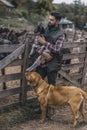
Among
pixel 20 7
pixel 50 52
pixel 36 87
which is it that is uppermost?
pixel 50 52

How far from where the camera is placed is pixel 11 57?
26.7ft

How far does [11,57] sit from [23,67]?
59 centimetres

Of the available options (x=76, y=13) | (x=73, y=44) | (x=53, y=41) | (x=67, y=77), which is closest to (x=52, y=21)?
(x=53, y=41)

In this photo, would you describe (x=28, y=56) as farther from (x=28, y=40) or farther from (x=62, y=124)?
(x=62, y=124)

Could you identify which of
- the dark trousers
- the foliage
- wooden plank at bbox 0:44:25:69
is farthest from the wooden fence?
the foliage

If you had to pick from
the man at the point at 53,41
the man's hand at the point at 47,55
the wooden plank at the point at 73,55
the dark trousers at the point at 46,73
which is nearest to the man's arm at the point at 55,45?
the man at the point at 53,41

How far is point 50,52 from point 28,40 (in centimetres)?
86

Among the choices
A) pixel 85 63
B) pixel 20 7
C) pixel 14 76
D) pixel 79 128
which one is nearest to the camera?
pixel 79 128

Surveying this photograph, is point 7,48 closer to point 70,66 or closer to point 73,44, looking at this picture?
point 73,44

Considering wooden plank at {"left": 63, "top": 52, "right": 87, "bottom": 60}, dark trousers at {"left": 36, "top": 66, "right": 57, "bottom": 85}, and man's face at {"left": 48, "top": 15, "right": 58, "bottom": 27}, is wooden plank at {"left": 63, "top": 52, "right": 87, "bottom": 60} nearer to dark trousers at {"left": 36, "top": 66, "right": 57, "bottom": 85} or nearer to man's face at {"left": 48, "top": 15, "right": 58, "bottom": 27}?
dark trousers at {"left": 36, "top": 66, "right": 57, "bottom": 85}

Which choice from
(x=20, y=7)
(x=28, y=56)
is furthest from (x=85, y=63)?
(x=20, y=7)

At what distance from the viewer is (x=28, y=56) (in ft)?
28.6

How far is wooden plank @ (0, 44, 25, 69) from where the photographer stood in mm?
7961

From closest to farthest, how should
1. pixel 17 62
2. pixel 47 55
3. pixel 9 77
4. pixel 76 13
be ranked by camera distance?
pixel 47 55 → pixel 9 77 → pixel 17 62 → pixel 76 13
